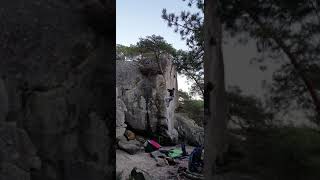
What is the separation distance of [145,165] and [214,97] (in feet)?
46.7

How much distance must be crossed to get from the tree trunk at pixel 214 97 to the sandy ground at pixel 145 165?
11.6m

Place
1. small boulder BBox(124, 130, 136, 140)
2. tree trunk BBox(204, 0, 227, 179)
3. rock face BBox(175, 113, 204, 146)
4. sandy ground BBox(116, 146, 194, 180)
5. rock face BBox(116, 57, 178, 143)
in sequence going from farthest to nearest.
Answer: rock face BBox(116, 57, 178, 143) → rock face BBox(175, 113, 204, 146) → small boulder BBox(124, 130, 136, 140) → sandy ground BBox(116, 146, 194, 180) → tree trunk BBox(204, 0, 227, 179)

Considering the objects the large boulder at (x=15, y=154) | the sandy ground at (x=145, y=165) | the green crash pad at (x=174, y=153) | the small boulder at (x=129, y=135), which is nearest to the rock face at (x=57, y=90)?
the large boulder at (x=15, y=154)

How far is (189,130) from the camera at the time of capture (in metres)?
23.4

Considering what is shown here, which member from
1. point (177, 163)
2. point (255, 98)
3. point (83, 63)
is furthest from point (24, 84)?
point (177, 163)

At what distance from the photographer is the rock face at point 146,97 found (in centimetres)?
2247

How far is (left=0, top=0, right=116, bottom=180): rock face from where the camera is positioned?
186 centimetres

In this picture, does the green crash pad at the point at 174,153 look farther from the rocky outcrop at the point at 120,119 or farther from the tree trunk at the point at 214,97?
the tree trunk at the point at 214,97

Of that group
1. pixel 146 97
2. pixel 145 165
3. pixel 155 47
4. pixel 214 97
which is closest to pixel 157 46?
pixel 155 47

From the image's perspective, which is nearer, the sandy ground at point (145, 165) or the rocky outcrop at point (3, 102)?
the rocky outcrop at point (3, 102)

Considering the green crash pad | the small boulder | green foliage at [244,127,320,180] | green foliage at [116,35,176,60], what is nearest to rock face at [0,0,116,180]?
green foliage at [244,127,320,180]

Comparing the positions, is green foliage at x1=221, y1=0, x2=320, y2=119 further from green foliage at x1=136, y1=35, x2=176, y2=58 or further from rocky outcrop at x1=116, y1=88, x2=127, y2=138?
green foliage at x1=136, y1=35, x2=176, y2=58

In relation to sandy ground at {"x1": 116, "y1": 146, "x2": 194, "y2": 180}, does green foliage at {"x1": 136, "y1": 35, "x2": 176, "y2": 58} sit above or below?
above

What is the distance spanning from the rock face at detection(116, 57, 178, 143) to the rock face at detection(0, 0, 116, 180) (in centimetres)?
2024
